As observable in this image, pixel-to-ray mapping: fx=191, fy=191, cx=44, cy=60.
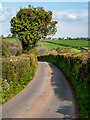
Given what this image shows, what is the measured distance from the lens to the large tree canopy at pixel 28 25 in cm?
4650

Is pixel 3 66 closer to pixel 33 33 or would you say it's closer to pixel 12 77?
pixel 12 77

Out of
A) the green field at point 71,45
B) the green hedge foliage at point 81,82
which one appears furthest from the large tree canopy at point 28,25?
the green field at point 71,45

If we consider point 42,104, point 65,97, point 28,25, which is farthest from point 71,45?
point 42,104

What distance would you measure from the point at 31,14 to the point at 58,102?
37280 mm

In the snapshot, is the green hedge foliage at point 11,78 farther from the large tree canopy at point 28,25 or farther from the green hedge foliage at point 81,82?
the large tree canopy at point 28,25

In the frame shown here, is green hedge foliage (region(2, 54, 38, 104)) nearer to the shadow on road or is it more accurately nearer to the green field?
the shadow on road

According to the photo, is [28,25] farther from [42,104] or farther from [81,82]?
[42,104]

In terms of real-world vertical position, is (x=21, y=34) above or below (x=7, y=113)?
above

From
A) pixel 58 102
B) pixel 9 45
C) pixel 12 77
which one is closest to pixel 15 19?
pixel 9 45

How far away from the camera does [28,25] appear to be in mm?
46469

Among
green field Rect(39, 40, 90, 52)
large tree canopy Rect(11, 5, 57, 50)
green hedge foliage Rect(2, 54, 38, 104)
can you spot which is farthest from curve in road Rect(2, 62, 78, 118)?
green field Rect(39, 40, 90, 52)

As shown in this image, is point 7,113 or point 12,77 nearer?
point 7,113

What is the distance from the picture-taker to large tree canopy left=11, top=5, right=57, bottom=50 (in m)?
46.5

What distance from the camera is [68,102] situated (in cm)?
1346
